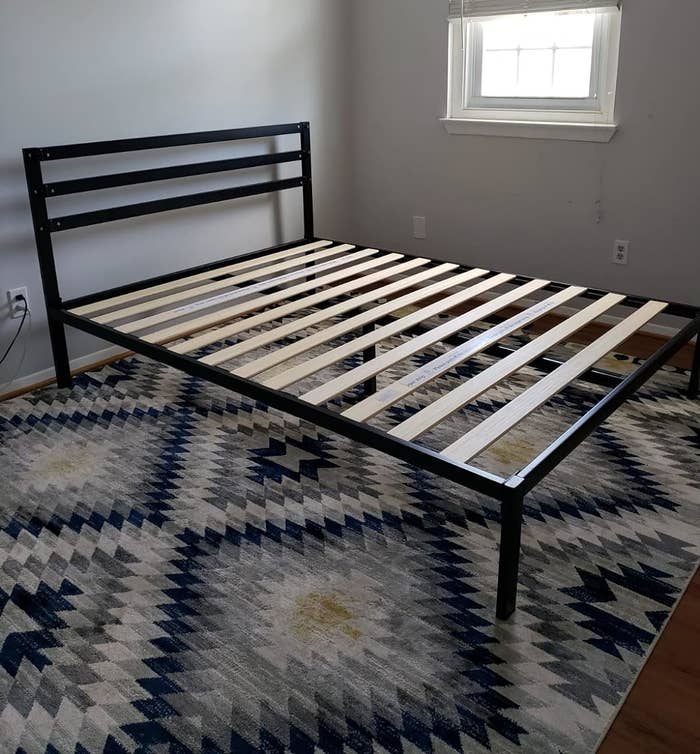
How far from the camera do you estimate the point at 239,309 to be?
2424 mm

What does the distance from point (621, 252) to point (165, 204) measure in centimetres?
175

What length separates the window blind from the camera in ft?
9.52

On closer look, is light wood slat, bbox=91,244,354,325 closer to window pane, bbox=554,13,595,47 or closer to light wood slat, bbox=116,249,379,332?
light wood slat, bbox=116,249,379,332

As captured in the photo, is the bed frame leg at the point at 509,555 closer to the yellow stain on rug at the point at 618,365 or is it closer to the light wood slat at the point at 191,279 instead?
the yellow stain on rug at the point at 618,365

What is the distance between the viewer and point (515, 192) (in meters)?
3.32

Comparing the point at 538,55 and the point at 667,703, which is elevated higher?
the point at 538,55

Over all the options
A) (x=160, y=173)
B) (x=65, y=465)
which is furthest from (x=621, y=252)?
(x=65, y=465)

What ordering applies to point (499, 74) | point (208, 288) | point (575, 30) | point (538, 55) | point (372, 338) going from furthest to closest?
point (499, 74) → point (538, 55) → point (575, 30) → point (208, 288) → point (372, 338)

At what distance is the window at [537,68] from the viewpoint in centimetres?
298

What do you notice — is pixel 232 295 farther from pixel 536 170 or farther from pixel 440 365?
pixel 536 170

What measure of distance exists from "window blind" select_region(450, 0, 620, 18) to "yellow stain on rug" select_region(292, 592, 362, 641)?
2.37m

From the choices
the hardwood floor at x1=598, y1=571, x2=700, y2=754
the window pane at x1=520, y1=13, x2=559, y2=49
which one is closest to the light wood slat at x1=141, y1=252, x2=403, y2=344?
the window pane at x1=520, y1=13, x2=559, y2=49

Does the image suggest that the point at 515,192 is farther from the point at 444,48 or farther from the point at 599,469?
the point at 599,469

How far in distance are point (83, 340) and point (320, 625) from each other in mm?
1696
